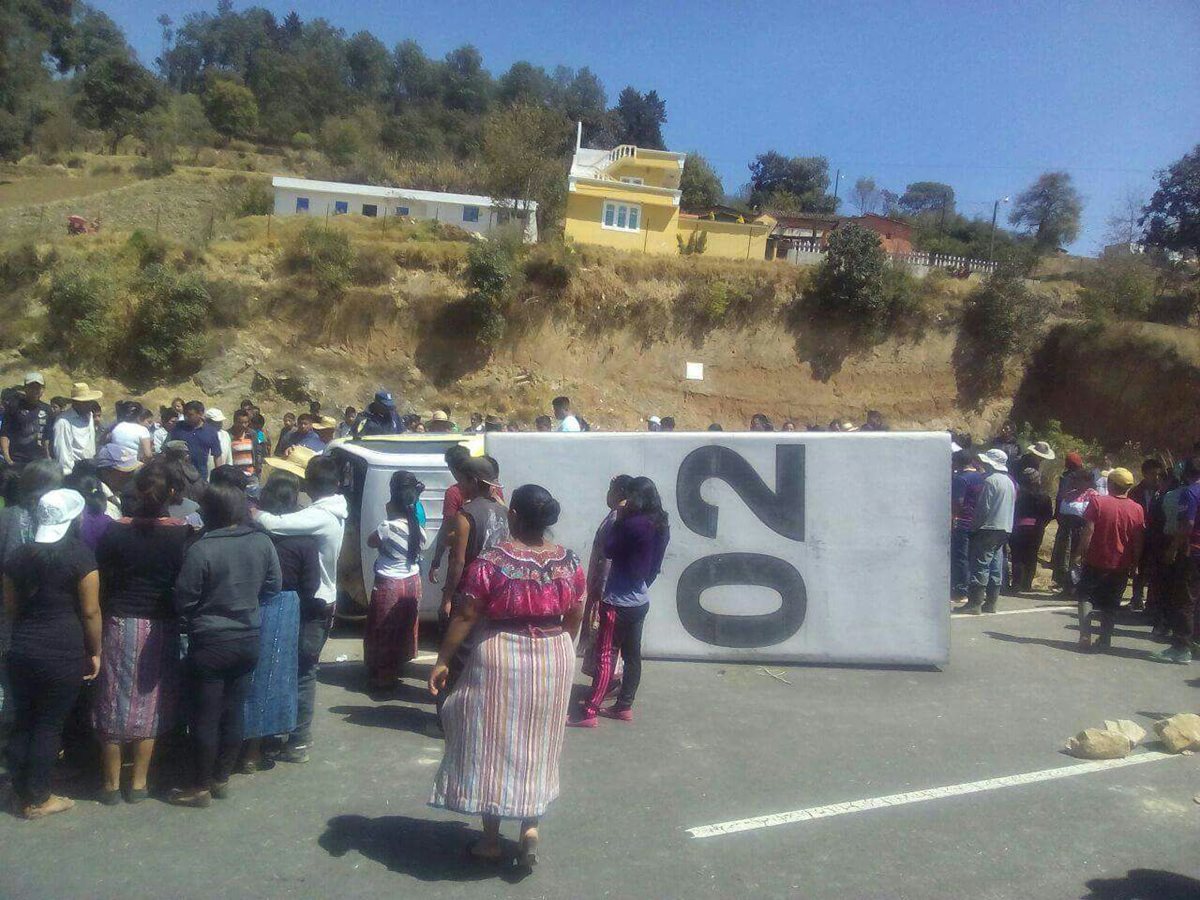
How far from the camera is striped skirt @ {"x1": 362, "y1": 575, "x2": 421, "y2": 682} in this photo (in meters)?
6.42

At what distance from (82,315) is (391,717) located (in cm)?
2312

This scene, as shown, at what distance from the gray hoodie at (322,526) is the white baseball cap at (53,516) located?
0.95 m

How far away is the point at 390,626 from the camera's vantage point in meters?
6.41

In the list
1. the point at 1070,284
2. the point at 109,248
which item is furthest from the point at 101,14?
the point at 1070,284

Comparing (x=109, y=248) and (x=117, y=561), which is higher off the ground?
(x=109, y=248)

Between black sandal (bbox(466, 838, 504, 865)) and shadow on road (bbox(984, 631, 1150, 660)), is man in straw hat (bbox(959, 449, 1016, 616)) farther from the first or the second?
black sandal (bbox(466, 838, 504, 865))

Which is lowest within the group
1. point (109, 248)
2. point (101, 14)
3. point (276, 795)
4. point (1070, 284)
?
point (276, 795)

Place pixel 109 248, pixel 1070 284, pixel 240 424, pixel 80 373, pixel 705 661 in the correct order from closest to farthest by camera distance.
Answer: pixel 705 661
pixel 240 424
pixel 80 373
pixel 109 248
pixel 1070 284

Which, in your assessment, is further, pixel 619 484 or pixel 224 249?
pixel 224 249

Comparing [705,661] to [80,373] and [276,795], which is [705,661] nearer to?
[276,795]

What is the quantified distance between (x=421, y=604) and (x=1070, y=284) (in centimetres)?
3473

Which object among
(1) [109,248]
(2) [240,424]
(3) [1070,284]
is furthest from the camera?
(3) [1070,284]

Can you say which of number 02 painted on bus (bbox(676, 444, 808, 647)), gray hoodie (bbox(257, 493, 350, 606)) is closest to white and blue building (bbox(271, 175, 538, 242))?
number 02 painted on bus (bbox(676, 444, 808, 647))

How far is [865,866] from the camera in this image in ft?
14.7
